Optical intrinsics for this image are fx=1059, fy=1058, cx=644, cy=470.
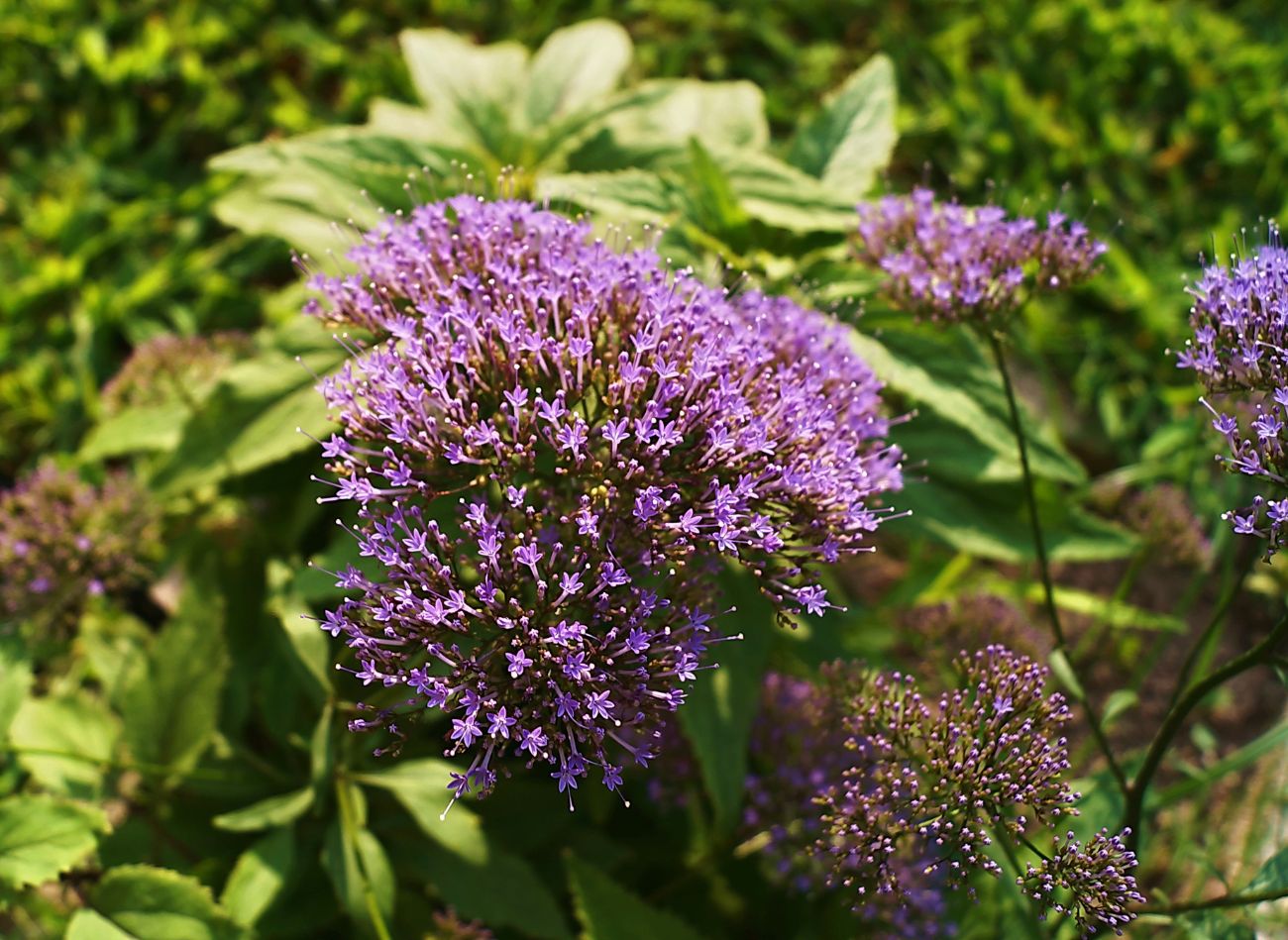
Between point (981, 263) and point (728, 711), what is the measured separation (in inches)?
54.7

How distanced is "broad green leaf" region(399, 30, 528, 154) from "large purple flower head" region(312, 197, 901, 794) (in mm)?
1498

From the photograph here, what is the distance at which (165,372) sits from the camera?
3.67m

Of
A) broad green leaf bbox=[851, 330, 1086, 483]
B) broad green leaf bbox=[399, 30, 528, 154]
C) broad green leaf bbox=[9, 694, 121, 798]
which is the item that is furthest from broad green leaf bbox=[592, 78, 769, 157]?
broad green leaf bbox=[9, 694, 121, 798]

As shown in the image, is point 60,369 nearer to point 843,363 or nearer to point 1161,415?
point 843,363

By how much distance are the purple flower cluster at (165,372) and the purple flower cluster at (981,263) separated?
7.72ft

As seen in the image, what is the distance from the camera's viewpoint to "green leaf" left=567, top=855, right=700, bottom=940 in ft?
9.48

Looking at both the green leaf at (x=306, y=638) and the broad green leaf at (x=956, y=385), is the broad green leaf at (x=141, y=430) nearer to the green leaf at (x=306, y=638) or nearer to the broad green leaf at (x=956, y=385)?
the green leaf at (x=306, y=638)

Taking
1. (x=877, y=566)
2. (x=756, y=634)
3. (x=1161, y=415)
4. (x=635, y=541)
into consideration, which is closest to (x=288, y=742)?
(x=756, y=634)

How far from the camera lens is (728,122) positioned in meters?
3.91

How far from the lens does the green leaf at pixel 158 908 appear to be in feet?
9.15

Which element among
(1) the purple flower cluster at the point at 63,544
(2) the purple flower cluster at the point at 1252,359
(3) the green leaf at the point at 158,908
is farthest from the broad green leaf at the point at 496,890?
(2) the purple flower cluster at the point at 1252,359

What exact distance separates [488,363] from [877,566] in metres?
2.74

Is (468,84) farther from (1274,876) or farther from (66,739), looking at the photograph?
(1274,876)

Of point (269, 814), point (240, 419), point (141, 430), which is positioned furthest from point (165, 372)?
point (269, 814)
